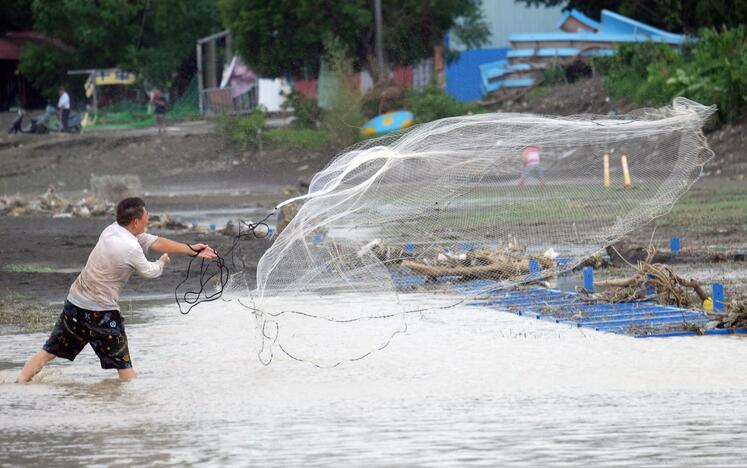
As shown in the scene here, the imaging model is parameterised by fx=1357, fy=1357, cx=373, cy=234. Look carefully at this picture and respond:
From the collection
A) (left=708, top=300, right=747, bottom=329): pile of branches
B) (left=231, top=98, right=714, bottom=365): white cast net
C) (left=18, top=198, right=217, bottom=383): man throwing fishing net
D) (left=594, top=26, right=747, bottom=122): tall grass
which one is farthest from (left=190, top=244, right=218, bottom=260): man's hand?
(left=594, top=26, right=747, bottom=122): tall grass

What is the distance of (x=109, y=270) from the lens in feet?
29.2

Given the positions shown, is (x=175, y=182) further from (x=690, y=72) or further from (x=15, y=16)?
(x=15, y=16)

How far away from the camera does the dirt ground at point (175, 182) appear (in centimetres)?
1616

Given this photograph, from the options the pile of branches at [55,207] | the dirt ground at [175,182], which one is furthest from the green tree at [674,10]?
the pile of branches at [55,207]

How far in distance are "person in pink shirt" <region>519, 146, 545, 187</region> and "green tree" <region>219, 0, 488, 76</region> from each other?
24.1 meters

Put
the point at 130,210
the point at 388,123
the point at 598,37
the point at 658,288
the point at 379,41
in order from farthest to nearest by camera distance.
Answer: the point at 598,37 → the point at 379,41 → the point at 388,123 → the point at 658,288 → the point at 130,210

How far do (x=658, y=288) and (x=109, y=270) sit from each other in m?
5.18

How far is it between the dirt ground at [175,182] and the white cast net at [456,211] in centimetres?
352

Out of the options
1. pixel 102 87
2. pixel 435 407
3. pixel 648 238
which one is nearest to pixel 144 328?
pixel 435 407

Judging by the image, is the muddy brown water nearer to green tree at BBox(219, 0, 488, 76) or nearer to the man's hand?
the man's hand

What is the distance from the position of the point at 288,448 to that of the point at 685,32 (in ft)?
103

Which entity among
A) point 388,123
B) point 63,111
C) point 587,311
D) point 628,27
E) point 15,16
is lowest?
point 587,311

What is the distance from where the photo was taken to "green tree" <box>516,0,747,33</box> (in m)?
33.8

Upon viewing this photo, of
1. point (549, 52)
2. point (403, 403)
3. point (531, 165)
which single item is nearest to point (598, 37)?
point (549, 52)
